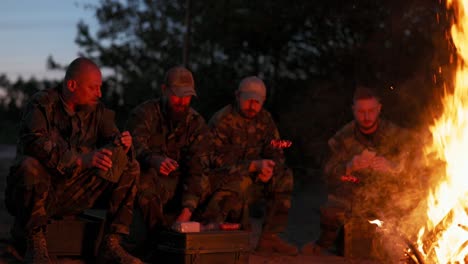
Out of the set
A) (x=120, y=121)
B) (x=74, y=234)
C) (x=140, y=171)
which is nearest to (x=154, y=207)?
(x=140, y=171)

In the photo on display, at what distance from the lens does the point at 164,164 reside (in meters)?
6.16

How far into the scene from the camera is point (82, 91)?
5.80 meters

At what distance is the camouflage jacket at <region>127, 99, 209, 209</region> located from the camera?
649 cm

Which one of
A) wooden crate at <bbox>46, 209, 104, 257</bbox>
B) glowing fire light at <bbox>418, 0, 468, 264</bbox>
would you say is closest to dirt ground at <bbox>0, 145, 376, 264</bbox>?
wooden crate at <bbox>46, 209, 104, 257</bbox>

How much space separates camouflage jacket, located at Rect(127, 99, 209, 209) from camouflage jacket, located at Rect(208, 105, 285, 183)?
1.86 ft

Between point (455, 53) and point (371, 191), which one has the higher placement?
point (455, 53)

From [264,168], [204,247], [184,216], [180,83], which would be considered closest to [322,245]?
[264,168]

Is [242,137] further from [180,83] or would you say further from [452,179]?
Answer: [452,179]

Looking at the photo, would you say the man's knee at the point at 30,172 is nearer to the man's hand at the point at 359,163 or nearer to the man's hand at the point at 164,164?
the man's hand at the point at 164,164

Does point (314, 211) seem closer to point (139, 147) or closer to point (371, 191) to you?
point (371, 191)

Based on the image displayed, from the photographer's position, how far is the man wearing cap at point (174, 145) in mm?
6258

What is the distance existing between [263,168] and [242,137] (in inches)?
24.5

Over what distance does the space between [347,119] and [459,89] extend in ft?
18.2

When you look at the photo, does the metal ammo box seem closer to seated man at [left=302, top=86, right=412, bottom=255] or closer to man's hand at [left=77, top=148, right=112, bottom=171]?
man's hand at [left=77, top=148, right=112, bottom=171]
